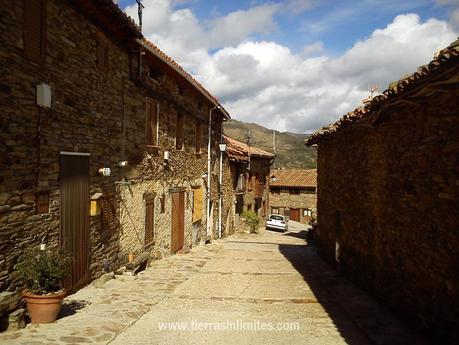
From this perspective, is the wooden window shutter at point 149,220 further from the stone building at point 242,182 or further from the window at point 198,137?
the stone building at point 242,182

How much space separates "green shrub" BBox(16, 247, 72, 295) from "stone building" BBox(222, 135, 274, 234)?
652 inches

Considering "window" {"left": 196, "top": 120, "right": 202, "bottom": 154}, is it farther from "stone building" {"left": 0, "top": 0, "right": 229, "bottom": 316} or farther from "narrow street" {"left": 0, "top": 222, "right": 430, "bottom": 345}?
"narrow street" {"left": 0, "top": 222, "right": 430, "bottom": 345}

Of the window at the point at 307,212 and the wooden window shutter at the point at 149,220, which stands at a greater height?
the wooden window shutter at the point at 149,220

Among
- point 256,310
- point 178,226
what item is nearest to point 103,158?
point 256,310

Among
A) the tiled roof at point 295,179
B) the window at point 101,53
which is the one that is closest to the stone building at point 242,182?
the tiled roof at point 295,179

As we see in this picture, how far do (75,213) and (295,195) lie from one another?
127ft

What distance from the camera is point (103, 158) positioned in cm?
909

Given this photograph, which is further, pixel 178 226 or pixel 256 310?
pixel 178 226

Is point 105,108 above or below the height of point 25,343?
above

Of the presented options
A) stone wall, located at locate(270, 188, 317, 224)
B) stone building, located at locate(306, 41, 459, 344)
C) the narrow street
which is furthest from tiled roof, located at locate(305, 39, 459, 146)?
stone wall, located at locate(270, 188, 317, 224)

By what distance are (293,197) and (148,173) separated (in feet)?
114

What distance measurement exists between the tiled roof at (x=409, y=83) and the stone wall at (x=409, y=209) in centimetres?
31

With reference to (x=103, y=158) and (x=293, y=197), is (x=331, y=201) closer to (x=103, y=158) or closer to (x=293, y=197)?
(x=103, y=158)

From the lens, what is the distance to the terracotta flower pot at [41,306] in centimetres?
601
